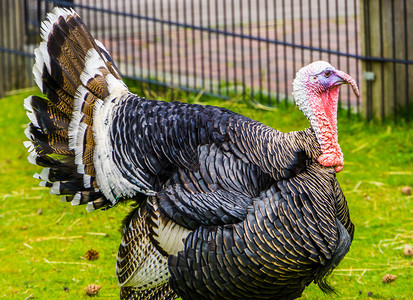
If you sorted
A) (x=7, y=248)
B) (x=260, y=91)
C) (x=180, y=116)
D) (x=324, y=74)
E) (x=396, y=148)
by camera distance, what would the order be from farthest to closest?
(x=260, y=91) < (x=396, y=148) < (x=7, y=248) < (x=180, y=116) < (x=324, y=74)

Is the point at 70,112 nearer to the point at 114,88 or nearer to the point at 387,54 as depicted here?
the point at 114,88

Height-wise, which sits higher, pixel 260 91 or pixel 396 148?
pixel 260 91

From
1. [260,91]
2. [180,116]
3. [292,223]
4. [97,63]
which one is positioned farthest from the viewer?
[260,91]

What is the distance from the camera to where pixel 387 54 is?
7160 mm

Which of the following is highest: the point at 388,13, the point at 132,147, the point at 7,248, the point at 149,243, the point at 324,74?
the point at 388,13

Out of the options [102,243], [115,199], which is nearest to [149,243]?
[115,199]

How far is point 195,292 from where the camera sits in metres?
3.79

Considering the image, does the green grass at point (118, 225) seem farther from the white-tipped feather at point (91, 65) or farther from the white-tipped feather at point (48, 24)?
the white-tipped feather at point (48, 24)

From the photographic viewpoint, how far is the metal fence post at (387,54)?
7.08 meters

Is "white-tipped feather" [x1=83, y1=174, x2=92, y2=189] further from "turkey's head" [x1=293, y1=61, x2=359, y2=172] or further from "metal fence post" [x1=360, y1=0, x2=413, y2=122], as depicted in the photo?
"metal fence post" [x1=360, y1=0, x2=413, y2=122]

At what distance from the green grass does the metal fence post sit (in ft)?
0.82

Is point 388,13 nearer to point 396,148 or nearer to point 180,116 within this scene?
point 396,148

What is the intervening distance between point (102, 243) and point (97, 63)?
5.60ft

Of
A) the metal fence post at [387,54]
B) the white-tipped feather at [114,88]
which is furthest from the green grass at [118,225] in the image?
the white-tipped feather at [114,88]
